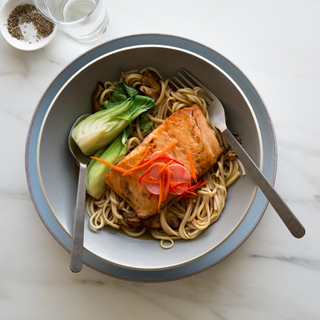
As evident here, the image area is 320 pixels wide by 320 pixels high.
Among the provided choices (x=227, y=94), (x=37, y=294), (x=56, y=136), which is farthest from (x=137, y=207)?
(x=37, y=294)

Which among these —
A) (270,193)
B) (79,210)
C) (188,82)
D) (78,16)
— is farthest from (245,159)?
(78,16)

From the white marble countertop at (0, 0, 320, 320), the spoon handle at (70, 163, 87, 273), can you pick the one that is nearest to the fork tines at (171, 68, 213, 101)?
the white marble countertop at (0, 0, 320, 320)

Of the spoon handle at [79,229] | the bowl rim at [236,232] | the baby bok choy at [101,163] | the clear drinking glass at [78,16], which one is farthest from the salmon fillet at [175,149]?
the clear drinking glass at [78,16]

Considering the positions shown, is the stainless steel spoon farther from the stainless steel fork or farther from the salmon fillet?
the stainless steel fork

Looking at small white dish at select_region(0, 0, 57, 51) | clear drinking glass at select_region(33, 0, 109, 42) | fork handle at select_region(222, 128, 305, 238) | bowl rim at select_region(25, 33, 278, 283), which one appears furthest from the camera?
small white dish at select_region(0, 0, 57, 51)

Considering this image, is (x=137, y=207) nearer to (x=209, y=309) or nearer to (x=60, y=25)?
(x=209, y=309)

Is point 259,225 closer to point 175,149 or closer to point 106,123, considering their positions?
point 175,149
